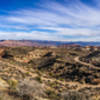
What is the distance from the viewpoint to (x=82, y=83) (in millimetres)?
28094

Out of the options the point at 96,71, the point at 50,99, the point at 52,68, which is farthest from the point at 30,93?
the point at 52,68

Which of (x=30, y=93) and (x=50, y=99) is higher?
(x=30, y=93)

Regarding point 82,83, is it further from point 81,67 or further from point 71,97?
point 71,97

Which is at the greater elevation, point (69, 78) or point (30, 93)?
point (30, 93)

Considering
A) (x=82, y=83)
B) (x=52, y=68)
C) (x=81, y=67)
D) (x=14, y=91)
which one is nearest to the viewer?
(x=14, y=91)

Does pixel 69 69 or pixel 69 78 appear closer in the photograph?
pixel 69 78

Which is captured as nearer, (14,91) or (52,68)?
(14,91)

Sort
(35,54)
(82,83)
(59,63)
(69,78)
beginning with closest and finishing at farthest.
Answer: (82,83) < (69,78) < (59,63) < (35,54)

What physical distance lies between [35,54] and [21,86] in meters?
54.6

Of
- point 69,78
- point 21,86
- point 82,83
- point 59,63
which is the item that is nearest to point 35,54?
point 59,63

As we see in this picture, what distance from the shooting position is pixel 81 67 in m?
36.8

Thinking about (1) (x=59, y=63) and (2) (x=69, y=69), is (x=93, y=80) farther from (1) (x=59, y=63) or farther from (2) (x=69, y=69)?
(1) (x=59, y=63)

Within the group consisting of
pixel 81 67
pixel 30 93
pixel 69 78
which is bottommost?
pixel 69 78

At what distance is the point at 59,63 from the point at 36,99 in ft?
108
